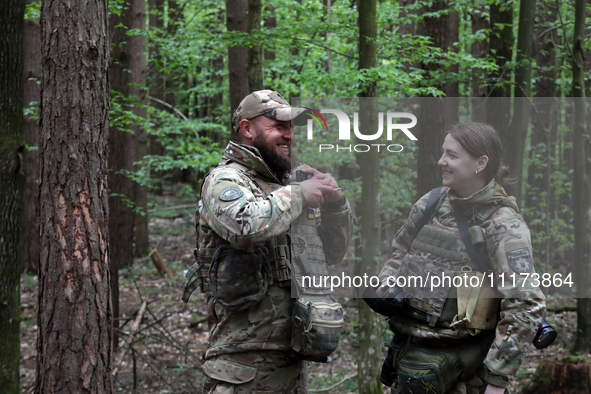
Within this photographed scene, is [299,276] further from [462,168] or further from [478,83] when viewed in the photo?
[478,83]

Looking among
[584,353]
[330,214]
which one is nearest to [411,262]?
[330,214]

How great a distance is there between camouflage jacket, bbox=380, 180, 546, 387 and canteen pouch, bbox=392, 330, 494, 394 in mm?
100

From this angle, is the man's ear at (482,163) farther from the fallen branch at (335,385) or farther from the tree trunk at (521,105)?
the fallen branch at (335,385)

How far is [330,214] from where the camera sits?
3199mm

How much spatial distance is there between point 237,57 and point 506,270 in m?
6.39

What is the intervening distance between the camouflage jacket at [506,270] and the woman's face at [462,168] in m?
0.04

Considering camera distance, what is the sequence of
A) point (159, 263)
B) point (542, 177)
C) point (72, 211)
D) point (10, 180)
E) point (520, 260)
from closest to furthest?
point (520, 260), point (542, 177), point (72, 211), point (10, 180), point (159, 263)

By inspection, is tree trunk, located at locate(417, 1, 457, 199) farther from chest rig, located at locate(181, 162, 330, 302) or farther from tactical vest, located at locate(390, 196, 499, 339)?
chest rig, located at locate(181, 162, 330, 302)

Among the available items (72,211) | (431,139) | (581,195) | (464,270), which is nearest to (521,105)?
(581,195)

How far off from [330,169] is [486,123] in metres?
0.96

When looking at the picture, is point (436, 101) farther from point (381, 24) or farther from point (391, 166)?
point (381, 24)

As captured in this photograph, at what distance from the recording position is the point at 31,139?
1020cm

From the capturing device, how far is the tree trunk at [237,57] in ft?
25.6

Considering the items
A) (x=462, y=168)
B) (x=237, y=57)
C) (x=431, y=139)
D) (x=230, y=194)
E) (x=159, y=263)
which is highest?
(x=237, y=57)
